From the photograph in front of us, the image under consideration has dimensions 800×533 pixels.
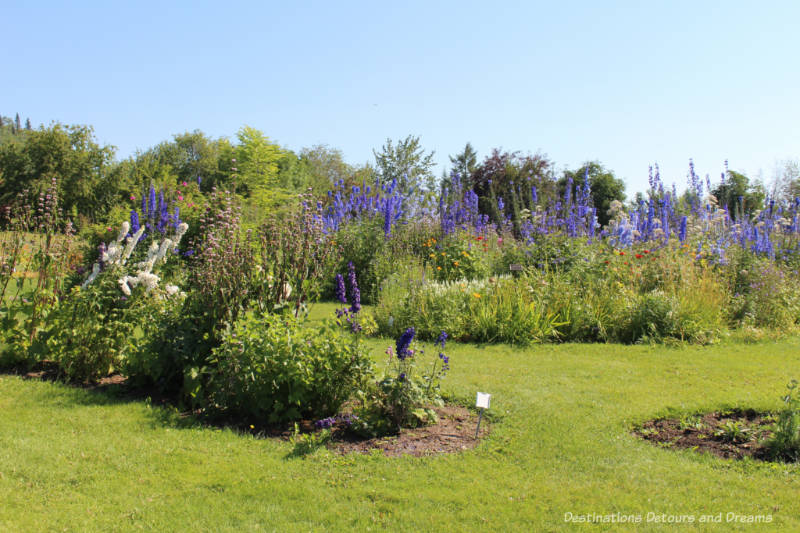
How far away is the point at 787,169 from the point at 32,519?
119 feet

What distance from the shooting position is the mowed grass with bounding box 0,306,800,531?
2916mm

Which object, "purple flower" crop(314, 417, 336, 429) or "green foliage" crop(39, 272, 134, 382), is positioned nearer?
"purple flower" crop(314, 417, 336, 429)

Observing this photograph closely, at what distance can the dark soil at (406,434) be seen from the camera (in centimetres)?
373

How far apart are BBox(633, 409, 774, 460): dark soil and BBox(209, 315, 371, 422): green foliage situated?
219 centimetres

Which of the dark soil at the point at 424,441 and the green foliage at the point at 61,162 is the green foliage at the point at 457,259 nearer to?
the dark soil at the point at 424,441

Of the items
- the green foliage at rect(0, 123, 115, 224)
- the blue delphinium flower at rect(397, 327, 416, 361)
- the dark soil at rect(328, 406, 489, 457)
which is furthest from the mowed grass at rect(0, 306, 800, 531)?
the green foliage at rect(0, 123, 115, 224)

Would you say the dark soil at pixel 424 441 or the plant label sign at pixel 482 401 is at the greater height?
the plant label sign at pixel 482 401

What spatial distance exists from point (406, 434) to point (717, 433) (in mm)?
2222

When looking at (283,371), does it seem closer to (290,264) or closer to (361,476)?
(361,476)

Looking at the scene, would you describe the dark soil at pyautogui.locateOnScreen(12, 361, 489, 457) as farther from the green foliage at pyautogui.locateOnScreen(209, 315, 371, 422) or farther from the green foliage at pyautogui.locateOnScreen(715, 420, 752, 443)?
the green foliage at pyautogui.locateOnScreen(715, 420, 752, 443)

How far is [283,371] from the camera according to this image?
401cm

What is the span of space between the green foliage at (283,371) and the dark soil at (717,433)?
2193 millimetres

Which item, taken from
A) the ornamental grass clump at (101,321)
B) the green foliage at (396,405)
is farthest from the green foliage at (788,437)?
the ornamental grass clump at (101,321)

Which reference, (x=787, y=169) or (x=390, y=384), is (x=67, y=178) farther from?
(x=787, y=169)
